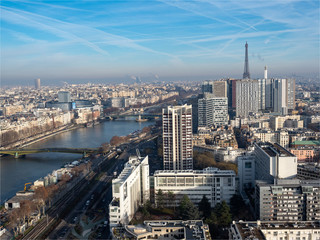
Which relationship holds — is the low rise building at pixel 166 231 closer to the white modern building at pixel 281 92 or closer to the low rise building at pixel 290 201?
the low rise building at pixel 290 201

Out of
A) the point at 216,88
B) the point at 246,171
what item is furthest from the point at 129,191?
the point at 216,88

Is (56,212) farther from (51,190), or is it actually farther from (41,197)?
(51,190)

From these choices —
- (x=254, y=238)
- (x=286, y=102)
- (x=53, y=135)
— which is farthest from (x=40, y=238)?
(x=286, y=102)

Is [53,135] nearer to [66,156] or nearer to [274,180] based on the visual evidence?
[66,156]

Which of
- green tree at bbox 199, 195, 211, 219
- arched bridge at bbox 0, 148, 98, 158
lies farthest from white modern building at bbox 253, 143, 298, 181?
arched bridge at bbox 0, 148, 98, 158

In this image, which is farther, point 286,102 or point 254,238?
point 286,102

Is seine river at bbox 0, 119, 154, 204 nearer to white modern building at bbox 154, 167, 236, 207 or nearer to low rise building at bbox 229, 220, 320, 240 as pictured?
white modern building at bbox 154, 167, 236, 207
